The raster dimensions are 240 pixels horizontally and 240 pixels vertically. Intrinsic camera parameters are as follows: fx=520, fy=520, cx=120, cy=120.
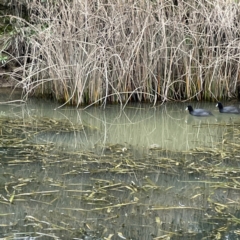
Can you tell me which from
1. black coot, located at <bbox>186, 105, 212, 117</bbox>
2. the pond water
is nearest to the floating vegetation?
the pond water

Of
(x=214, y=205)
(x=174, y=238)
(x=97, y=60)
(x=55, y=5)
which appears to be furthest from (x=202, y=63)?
(x=174, y=238)

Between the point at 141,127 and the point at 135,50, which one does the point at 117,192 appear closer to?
the point at 141,127

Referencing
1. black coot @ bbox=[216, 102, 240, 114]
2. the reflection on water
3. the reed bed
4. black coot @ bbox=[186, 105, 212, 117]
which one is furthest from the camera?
the reed bed

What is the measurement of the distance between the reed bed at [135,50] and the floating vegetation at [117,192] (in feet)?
6.63

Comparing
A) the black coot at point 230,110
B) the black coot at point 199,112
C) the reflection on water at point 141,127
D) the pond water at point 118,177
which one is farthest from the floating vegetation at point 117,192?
the black coot at point 230,110

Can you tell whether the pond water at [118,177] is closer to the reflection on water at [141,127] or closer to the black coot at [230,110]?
the reflection on water at [141,127]

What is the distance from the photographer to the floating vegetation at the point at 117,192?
3238mm

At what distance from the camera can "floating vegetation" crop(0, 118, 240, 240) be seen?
3.24m

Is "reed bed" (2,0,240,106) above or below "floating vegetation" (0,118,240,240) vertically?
above

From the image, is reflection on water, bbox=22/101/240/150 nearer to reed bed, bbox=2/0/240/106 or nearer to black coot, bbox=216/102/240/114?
black coot, bbox=216/102/240/114

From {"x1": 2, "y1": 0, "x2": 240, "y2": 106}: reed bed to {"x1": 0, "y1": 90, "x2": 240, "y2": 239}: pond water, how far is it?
72cm

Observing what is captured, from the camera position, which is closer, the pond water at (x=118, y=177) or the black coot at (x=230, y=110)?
the pond water at (x=118, y=177)

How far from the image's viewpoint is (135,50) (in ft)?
23.6

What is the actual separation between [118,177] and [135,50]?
3346 mm
